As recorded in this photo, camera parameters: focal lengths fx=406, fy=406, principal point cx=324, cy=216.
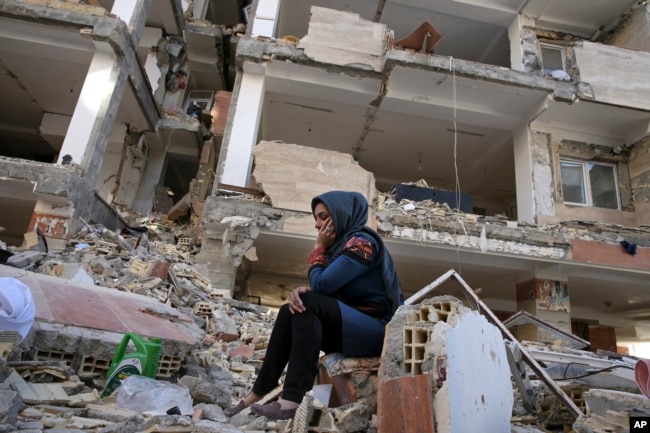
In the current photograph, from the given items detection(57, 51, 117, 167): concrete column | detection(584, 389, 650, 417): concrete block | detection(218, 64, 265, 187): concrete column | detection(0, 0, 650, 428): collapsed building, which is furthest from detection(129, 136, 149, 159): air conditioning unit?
detection(584, 389, 650, 417): concrete block

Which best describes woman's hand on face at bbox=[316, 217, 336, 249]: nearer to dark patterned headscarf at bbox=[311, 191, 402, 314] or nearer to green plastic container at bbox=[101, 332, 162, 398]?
dark patterned headscarf at bbox=[311, 191, 402, 314]

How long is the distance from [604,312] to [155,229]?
41.9 feet

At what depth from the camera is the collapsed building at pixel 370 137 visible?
7.77 m

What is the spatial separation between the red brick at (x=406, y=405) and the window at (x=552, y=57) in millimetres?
11284

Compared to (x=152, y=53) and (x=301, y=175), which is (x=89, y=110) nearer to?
(x=301, y=175)

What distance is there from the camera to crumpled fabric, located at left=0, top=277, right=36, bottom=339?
2.21 m

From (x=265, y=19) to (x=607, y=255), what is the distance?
9011mm

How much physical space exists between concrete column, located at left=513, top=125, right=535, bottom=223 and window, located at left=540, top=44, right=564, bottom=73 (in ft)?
7.06

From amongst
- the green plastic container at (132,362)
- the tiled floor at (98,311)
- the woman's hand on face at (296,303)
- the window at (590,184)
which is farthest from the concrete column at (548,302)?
the green plastic container at (132,362)

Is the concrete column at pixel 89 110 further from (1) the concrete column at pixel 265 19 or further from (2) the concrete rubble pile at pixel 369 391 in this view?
(2) the concrete rubble pile at pixel 369 391

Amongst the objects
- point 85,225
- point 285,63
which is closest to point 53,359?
point 85,225

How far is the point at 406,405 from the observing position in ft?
5.77

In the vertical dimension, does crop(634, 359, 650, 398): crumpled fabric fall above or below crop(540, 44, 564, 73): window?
below

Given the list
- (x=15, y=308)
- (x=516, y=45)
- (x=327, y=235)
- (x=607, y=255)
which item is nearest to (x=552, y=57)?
(x=516, y=45)
